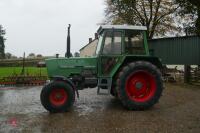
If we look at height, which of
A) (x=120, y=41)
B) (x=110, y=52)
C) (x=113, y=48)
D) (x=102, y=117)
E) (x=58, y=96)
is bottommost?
(x=102, y=117)

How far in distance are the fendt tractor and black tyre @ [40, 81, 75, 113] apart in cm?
22

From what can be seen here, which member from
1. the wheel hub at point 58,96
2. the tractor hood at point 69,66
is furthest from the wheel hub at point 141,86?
the wheel hub at point 58,96

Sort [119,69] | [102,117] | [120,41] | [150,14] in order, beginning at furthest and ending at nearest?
[150,14] → [120,41] → [119,69] → [102,117]

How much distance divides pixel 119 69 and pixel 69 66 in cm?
151

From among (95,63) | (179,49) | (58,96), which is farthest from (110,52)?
(179,49)

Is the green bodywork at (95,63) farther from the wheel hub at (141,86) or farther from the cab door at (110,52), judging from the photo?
the wheel hub at (141,86)

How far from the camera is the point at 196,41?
23375 millimetres

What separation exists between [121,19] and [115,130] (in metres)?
34.9

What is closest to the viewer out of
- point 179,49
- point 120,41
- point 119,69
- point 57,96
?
point 57,96

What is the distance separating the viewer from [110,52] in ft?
38.2

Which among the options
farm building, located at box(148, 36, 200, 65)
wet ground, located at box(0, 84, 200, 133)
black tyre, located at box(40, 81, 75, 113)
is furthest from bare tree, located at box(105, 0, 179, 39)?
black tyre, located at box(40, 81, 75, 113)

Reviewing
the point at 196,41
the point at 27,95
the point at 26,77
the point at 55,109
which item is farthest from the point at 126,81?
the point at 196,41

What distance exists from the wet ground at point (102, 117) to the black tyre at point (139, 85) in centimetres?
34

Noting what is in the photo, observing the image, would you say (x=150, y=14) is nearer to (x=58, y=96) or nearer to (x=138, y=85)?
(x=138, y=85)
